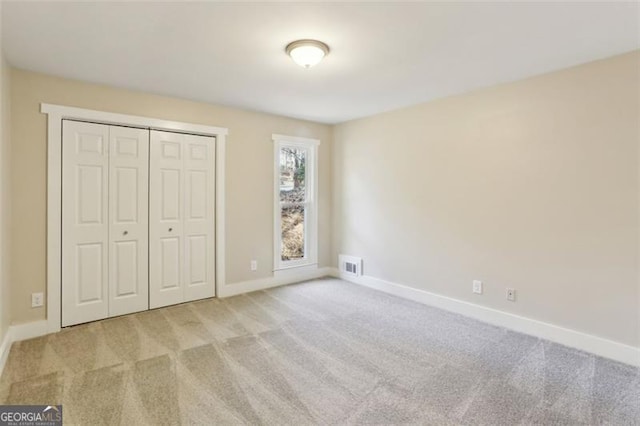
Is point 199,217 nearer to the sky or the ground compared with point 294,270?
nearer to the sky

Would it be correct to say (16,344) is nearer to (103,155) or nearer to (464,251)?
(103,155)

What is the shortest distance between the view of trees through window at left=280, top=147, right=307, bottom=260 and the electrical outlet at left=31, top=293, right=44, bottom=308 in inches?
105

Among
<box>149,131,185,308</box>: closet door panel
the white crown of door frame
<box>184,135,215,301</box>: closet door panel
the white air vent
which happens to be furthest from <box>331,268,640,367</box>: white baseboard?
the white crown of door frame

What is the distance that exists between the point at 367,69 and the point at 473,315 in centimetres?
271

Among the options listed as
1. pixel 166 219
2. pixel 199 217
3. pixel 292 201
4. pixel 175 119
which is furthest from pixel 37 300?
pixel 292 201

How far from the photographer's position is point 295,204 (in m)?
4.94

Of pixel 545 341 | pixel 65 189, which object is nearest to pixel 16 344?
pixel 65 189

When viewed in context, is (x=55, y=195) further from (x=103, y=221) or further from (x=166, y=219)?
(x=166, y=219)

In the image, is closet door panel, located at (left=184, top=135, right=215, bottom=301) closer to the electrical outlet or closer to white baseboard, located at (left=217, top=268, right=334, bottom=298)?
white baseboard, located at (left=217, top=268, right=334, bottom=298)

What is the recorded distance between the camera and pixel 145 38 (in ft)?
7.82

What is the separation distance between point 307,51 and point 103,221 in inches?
104

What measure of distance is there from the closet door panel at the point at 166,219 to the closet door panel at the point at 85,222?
438 mm

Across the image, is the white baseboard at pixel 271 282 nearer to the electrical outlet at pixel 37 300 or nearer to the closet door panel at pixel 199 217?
the closet door panel at pixel 199 217

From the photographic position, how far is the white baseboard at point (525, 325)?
2.60m
